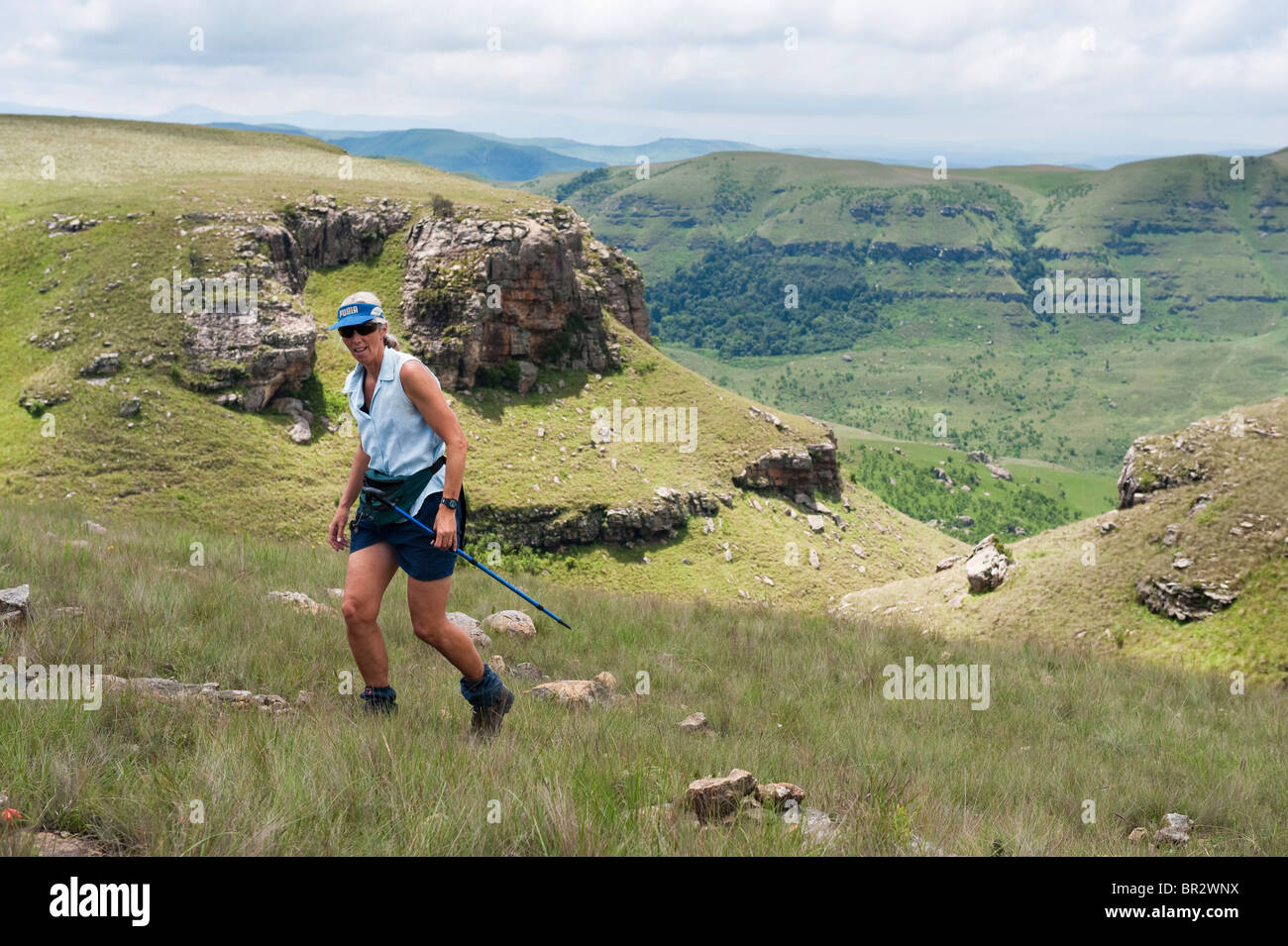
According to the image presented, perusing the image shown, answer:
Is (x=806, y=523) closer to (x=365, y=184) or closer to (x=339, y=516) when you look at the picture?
(x=365, y=184)

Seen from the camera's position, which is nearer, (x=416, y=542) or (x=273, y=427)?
(x=416, y=542)

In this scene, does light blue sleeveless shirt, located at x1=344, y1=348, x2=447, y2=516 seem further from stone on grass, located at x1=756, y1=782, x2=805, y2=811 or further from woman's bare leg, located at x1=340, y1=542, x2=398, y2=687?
stone on grass, located at x1=756, y1=782, x2=805, y2=811

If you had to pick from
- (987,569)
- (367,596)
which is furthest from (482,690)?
(987,569)

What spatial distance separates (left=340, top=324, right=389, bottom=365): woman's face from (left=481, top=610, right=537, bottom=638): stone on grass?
389 cm

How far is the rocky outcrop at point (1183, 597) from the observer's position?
59.2 ft

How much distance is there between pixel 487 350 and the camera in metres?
47.9

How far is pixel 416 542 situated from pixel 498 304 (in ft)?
148

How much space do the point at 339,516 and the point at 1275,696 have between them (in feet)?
34.6

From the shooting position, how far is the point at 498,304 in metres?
47.8

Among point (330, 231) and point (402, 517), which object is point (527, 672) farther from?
point (330, 231)

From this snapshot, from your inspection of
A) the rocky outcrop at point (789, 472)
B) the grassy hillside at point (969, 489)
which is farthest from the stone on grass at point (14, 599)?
the grassy hillside at point (969, 489)
